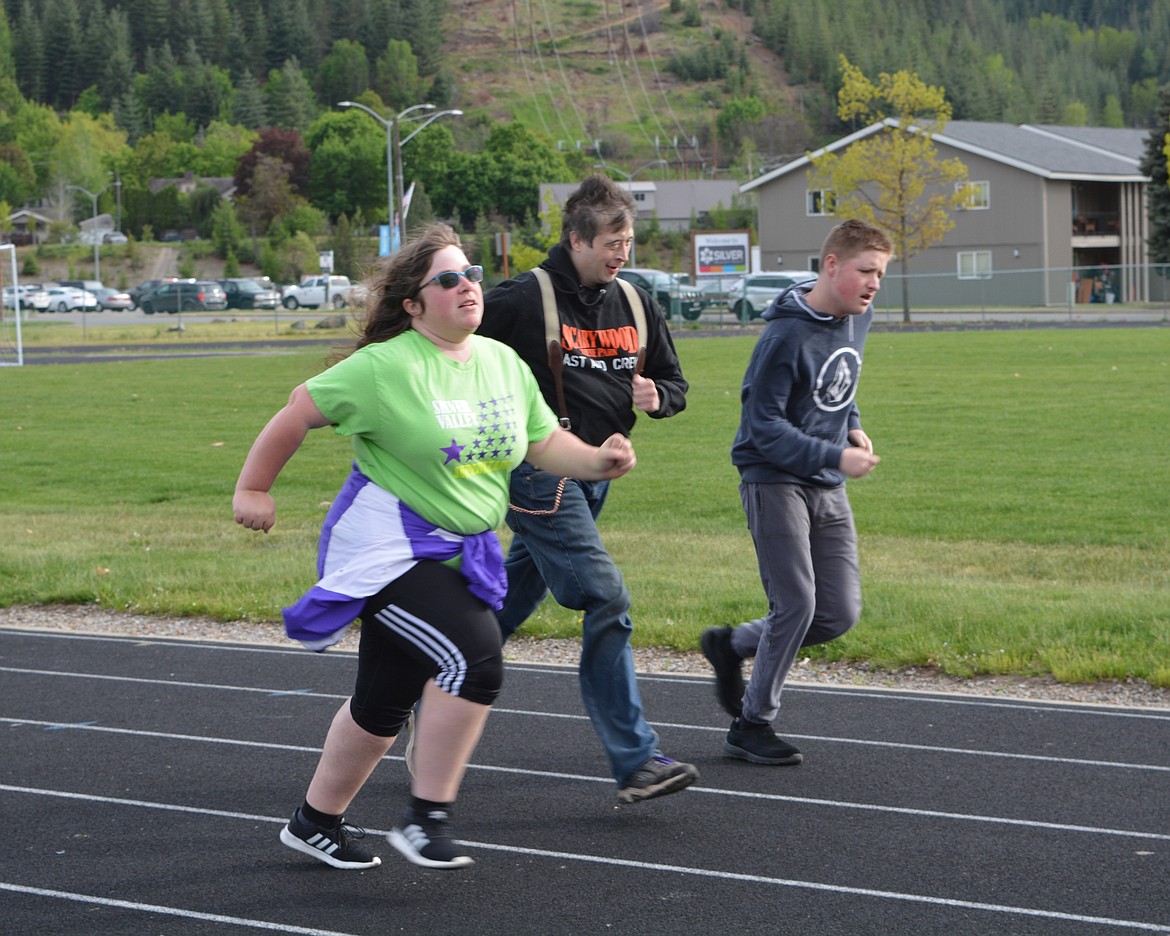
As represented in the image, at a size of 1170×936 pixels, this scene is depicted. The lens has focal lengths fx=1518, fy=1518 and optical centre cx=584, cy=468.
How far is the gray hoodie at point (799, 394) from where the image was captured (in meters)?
5.22

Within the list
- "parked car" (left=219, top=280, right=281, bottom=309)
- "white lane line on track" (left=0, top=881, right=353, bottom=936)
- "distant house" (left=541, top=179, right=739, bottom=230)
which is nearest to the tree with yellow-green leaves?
"parked car" (left=219, top=280, right=281, bottom=309)

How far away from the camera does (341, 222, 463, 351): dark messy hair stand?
4340 millimetres

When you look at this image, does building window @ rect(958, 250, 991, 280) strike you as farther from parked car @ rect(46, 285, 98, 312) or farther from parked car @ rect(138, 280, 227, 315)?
parked car @ rect(46, 285, 98, 312)

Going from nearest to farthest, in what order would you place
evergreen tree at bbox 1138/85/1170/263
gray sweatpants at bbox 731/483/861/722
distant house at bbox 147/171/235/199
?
gray sweatpants at bbox 731/483/861/722 < evergreen tree at bbox 1138/85/1170/263 < distant house at bbox 147/171/235/199

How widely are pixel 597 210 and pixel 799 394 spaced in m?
0.98

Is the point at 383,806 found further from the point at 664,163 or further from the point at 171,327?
the point at 664,163

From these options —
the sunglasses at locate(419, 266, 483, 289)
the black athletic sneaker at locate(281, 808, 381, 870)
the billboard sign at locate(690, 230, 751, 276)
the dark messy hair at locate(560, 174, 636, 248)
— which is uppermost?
the billboard sign at locate(690, 230, 751, 276)

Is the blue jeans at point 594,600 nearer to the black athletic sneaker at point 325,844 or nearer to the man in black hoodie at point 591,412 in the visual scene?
the man in black hoodie at point 591,412

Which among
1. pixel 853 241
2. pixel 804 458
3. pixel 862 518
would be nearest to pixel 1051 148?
pixel 862 518

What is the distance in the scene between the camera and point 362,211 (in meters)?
138

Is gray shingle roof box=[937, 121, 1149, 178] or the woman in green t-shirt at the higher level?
gray shingle roof box=[937, 121, 1149, 178]

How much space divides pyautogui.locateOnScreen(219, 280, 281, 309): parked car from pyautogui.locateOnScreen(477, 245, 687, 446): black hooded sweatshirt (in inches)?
2505

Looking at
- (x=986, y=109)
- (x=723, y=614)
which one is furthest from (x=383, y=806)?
(x=986, y=109)

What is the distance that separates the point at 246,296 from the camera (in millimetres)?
67500
